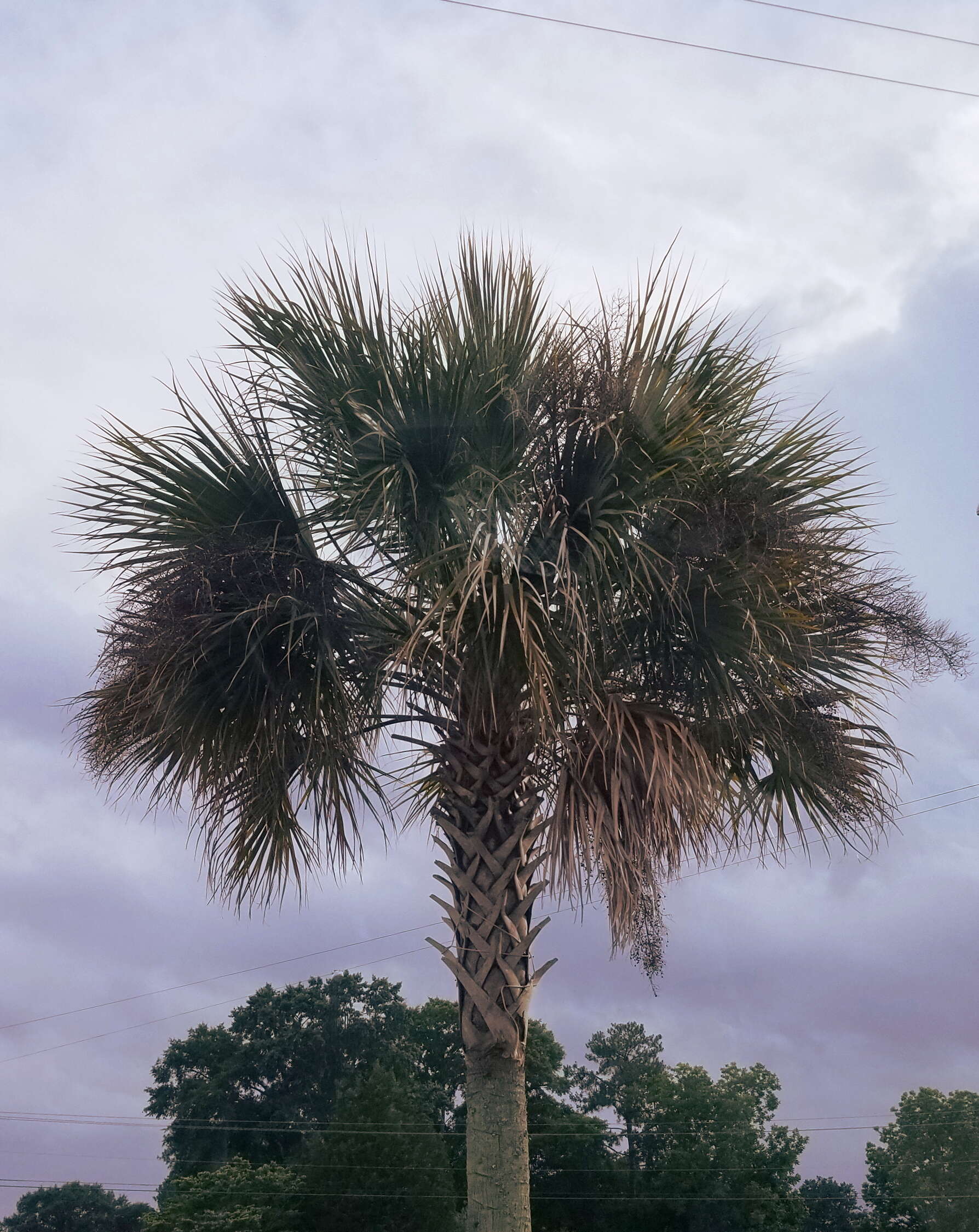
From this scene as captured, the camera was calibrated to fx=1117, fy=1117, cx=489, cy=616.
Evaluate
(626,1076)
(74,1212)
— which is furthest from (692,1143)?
(74,1212)

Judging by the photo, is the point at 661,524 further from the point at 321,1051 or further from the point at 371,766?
the point at 321,1051

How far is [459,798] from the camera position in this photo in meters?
6.43

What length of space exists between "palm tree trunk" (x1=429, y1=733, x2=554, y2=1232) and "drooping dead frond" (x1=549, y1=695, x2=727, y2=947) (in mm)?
261

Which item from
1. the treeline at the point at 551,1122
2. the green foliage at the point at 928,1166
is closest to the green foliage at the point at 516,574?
the treeline at the point at 551,1122

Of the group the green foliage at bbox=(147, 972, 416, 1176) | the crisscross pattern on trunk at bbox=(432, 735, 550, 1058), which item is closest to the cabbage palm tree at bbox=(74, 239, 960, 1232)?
the crisscross pattern on trunk at bbox=(432, 735, 550, 1058)

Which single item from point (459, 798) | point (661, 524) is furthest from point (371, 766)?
point (661, 524)

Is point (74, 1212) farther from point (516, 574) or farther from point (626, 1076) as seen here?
point (516, 574)

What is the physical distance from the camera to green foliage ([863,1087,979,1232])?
29.4 m

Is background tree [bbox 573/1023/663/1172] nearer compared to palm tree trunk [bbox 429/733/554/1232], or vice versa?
palm tree trunk [bbox 429/733/554/1232]

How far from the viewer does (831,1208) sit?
33750 mm

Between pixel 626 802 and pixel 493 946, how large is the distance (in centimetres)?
107

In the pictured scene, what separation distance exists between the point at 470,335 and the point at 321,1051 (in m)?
27.8

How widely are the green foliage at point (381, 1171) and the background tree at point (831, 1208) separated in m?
13.2

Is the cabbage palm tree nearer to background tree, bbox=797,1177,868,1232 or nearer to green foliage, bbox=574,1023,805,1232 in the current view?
green foliage, bbox=574,1023,805,1232
